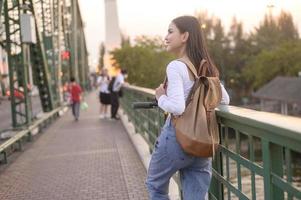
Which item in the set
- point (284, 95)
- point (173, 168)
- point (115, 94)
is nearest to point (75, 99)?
point (115, 94)

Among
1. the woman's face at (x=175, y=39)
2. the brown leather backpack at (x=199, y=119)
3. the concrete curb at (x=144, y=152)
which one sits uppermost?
the woman's face at (x=175, y=39)

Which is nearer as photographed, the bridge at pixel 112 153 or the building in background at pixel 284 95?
the bridge at pixel 112 153

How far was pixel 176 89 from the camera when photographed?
11.9 feet

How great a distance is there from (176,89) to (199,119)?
9.1 inches

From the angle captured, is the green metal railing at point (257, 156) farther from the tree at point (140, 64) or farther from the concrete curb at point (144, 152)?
the tree at point (140, 64)

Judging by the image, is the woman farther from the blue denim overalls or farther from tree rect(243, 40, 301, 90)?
tree rect(243, 40, 301, 90)

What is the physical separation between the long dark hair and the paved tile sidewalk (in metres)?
3.30

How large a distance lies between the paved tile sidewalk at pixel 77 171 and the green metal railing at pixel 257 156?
107 inches

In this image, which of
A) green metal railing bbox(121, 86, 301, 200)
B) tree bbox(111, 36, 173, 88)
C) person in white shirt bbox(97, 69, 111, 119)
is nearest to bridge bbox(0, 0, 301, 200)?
green metal railing bbox(121, 86, 301, 200)

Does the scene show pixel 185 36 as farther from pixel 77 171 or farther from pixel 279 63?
pixel 279 63

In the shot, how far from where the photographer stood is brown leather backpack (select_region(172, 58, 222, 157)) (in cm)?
362

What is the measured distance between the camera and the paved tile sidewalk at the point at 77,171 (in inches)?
289

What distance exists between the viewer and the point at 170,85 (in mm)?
3658

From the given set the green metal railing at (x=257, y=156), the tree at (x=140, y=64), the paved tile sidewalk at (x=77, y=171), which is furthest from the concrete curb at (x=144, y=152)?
the tree at (x=140, y=64)
